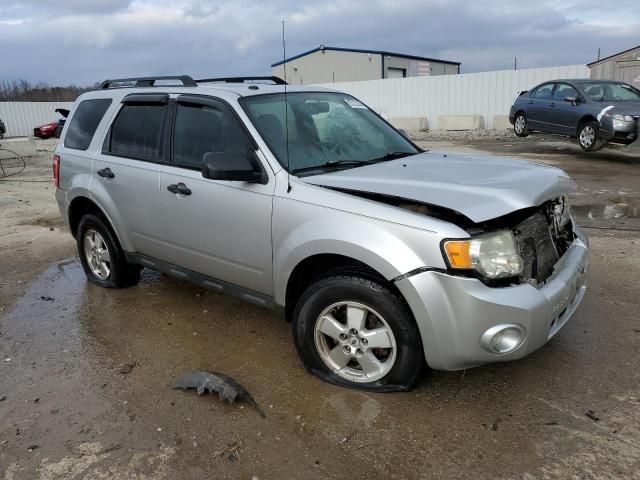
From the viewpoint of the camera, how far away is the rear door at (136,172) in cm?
429

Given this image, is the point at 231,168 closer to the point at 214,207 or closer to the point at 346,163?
the point at 214,207

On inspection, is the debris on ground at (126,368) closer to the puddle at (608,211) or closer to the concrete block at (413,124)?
the puddle at (608,211)

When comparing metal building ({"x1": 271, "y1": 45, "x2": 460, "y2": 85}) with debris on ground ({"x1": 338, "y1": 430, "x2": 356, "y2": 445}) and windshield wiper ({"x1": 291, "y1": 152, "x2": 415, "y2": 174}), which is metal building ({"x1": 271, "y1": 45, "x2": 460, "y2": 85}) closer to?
windshield wiper ({"x1": 291, "y1": 152, "x2": 415, "y2": 174})

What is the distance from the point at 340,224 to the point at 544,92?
44.1 feet

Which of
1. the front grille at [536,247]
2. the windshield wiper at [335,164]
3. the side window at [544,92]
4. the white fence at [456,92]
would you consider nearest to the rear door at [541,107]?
the side window at [544,92]

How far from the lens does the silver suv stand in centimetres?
282

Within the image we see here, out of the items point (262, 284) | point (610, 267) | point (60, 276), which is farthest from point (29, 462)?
point (610, 267)

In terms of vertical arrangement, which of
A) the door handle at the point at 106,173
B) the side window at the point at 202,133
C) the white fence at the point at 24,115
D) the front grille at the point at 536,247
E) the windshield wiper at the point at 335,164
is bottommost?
the front grille at the point at 536,247

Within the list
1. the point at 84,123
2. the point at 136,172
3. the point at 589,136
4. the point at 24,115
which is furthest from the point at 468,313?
the point at 24,115

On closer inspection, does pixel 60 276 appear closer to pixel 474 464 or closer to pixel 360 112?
pixel 360 112

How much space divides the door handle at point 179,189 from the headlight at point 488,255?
2000 mm

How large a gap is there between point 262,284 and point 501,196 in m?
1.60

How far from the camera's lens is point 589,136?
13.0 meters

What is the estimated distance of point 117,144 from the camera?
185 inches
